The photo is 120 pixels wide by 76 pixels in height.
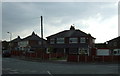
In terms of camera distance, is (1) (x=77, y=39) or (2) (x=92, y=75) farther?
(1) (x=77, y=39)

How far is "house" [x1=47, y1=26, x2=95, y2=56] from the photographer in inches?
2239

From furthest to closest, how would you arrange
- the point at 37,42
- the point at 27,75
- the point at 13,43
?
the point at 13,43
the point at 37,42
the point at 27,75

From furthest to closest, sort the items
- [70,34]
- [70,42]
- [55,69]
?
[70,34] < [70,42] < [55,69]

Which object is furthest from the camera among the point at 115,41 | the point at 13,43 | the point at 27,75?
the point at 13,43

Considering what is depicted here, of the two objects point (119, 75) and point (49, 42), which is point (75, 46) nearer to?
point (49, 42)

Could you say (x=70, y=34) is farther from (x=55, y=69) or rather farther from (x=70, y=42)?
(x=55, y=69)

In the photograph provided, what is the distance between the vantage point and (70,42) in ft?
195

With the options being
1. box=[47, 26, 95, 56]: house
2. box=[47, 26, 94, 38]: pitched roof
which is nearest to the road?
box=[47, 26, 95, 56]: house

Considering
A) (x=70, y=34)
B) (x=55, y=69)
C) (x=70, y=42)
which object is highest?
(x=70, y=34)

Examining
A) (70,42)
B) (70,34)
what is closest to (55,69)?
(70,42)

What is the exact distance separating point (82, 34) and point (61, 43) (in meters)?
6.53

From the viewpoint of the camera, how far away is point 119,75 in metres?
15.6

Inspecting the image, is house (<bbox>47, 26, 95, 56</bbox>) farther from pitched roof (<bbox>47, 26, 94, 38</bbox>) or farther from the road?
the road

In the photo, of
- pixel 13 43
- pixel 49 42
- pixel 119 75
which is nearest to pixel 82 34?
pixel 49 42
